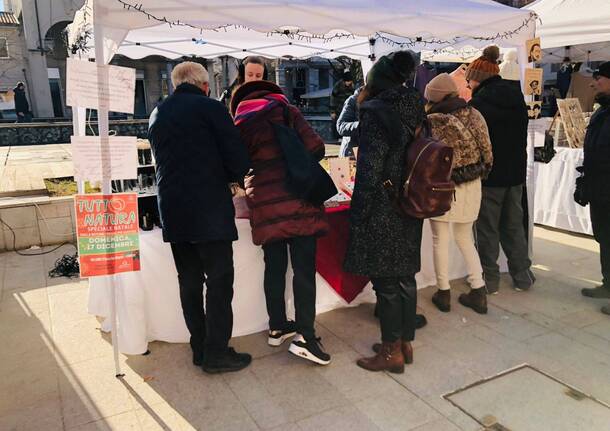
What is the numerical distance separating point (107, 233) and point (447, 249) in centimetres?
235

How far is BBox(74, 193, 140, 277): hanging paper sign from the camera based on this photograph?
2.58 meters

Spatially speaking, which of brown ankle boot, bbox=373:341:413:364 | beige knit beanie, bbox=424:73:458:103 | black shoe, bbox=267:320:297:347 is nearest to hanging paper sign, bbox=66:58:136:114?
black shoe, bbox=267:320:297:347

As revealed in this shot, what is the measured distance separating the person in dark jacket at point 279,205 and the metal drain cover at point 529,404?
872 mm

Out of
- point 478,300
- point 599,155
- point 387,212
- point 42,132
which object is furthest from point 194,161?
point 42,132

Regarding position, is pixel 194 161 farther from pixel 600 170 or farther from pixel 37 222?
pixel 37 222

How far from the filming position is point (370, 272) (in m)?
2.67

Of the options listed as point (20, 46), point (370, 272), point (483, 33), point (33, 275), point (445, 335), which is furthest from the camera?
point (20, 46)

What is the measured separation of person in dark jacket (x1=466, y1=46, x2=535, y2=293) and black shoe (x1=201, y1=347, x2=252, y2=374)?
2250 mm

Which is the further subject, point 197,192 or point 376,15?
point 376,15

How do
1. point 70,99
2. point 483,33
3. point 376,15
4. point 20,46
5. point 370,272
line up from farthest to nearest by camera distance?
point 20,46, point 483,33, point 376,15, point 370,272, point 70,99

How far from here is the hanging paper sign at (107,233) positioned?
8.45 ft

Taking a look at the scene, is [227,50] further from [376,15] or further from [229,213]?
[229,213]

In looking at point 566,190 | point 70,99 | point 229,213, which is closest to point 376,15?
point 229,213

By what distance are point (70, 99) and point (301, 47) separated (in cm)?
352
